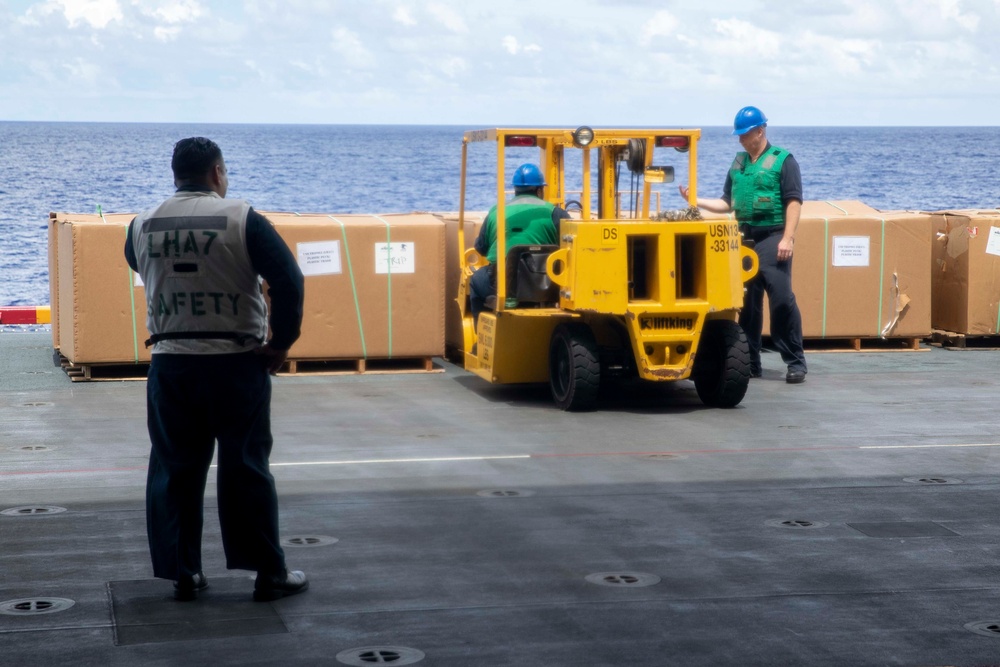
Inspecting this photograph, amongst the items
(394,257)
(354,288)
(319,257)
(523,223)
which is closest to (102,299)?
(319,257)

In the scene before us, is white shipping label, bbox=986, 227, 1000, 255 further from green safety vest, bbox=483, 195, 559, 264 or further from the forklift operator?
green safety vest, bbox=483, 195, 559, 264

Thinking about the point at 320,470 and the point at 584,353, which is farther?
the point at 584,353

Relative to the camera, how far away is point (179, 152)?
4.89 m

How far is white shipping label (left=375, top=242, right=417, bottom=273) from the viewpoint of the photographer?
437 inches

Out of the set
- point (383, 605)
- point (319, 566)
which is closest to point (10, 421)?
point (319, 566)

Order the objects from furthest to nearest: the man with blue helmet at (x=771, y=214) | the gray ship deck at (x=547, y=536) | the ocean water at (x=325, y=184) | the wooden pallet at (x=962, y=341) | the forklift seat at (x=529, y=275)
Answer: the ocean water at (x=325, y=184) < the wooden pallet at (x=962, y=341) < the man with blue helmet at (x=771, y=214) < the forklift seat at (x=529, y=275) < the gray ship deck at (x=547, y=536)

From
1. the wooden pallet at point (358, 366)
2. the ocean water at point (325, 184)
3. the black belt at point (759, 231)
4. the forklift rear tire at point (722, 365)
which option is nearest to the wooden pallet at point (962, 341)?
the black belt at point (759, 231)

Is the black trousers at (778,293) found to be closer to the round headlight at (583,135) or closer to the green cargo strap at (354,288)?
the round headlight at (583,135)

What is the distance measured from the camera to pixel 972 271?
40.2 ft

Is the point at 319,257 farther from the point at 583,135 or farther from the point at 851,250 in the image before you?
the point at 851,250

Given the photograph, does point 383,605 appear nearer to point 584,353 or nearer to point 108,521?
point 108,521

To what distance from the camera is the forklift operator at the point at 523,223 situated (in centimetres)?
978

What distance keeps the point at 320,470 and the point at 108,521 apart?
142 cm

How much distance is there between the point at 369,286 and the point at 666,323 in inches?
114
